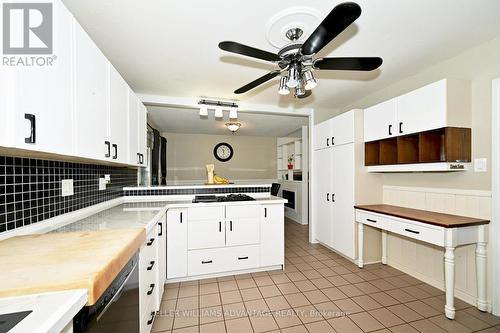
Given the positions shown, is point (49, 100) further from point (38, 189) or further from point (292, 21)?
point (292, 21)

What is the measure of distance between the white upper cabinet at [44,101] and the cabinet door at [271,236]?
205 cm

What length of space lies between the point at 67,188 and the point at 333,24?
2.08 meters

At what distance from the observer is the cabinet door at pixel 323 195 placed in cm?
321

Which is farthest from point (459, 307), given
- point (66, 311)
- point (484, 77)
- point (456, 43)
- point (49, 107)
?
point (49, 107)

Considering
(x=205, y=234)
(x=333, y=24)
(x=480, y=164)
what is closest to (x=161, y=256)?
(x=205, y=234)

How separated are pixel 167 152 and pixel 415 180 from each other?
19.2ft

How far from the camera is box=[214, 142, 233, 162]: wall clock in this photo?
659cm

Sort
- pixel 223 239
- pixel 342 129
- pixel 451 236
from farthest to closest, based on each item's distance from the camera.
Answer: pixel 342 129
pixel 223 239
pixel 451 236

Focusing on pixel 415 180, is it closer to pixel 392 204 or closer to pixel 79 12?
pixel 392 204

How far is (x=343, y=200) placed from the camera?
290cm

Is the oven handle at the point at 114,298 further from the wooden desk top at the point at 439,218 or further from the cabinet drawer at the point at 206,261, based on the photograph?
the wooden desk top at the point at 439,218

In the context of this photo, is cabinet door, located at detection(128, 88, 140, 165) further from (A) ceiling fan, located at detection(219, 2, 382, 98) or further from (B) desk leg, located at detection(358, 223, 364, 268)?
(B) desk leg, located at detection(358, 223, 364, 268)

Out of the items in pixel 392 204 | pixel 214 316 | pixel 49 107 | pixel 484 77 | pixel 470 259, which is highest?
pixel 484 77

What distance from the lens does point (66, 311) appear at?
542mm
